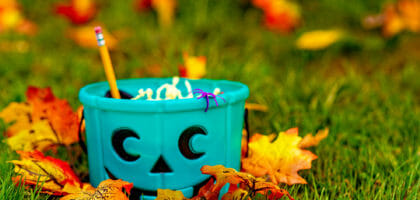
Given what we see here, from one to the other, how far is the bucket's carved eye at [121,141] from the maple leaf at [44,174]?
13 centimetres

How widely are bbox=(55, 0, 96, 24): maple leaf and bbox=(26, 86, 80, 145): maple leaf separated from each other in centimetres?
139

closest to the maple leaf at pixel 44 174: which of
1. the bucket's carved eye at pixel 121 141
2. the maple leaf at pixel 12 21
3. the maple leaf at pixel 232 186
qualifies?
the bucket's carved eye at pixel 121 141

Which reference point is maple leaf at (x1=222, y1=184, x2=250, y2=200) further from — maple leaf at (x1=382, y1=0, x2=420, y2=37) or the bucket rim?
maple leaf at (x1=382, y1=0, x2=420, y2=37)

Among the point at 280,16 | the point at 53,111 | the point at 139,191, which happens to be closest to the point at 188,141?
the point at 139,191

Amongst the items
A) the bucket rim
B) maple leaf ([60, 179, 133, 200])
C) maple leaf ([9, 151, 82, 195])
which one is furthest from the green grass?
the bucket rim

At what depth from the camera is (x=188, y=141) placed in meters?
0.84

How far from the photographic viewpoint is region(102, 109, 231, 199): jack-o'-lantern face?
2.65 ft

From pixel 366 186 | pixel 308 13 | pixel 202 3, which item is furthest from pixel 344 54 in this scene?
pixel 366 186

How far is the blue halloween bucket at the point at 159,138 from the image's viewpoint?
795 mm

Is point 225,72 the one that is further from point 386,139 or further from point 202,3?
point 202,3

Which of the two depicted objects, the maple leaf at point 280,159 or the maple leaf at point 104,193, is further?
the maple leaf at point 280,159

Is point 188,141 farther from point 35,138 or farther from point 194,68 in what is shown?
point 194,68

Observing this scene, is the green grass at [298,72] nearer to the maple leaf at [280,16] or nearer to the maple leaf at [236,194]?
the maple leaf at [280,16]

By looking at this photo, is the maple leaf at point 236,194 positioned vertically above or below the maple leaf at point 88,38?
below
